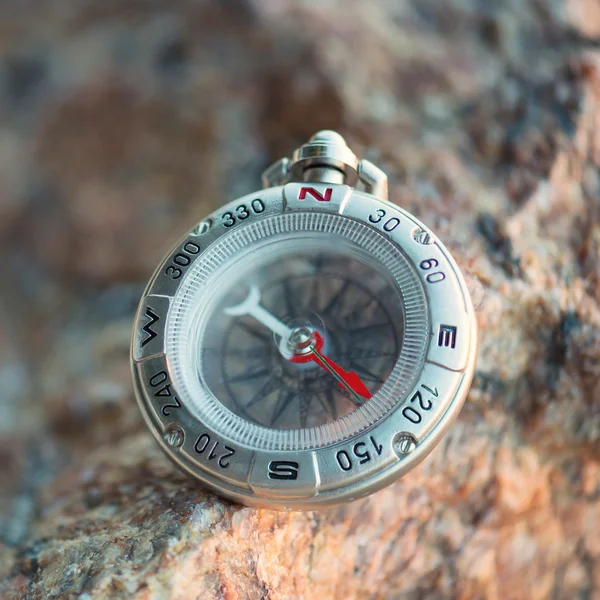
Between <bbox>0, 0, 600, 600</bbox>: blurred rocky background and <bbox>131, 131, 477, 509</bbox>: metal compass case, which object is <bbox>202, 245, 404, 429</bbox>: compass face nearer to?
<bbox>131, 131, 477, 509</bbox>: metal compass case

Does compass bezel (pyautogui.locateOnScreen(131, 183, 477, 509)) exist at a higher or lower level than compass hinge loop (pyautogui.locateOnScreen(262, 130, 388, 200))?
lower

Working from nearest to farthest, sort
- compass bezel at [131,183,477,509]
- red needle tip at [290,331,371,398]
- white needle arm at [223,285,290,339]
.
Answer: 1. compass bezel at [131,183,477,509]
2. red needle tip at [290,331,371,398]
3. white needle arm at [223,285,290,339]

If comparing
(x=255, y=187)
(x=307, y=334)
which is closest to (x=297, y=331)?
(x=307, y=334)

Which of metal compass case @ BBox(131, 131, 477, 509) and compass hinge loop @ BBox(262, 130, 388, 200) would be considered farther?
Answer: compass hinge loop @ BBox(262, 130, 388, 200)

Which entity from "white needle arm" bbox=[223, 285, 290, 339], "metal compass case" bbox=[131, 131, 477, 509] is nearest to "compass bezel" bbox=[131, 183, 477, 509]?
"metal compass case" bbox=[131, 131, 477, 509]

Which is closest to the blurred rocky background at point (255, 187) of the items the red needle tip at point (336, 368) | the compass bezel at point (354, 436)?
the compass bezel at point (354, 436)

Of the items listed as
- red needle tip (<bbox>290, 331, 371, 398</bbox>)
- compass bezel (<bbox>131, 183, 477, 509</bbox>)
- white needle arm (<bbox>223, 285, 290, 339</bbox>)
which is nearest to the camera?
compass bezel (<bbox>131, 183, 477, 509</bbox>)

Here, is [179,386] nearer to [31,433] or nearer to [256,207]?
[256,207]

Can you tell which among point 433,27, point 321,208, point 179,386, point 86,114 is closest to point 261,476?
point 179,386
